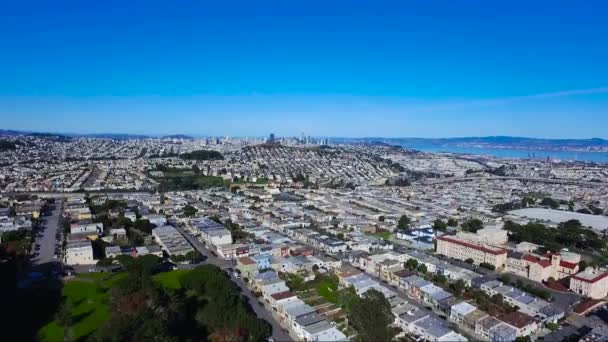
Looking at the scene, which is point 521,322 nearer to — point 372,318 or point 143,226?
point 372,318

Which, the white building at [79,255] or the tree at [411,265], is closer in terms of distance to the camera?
the tree at [411,265]

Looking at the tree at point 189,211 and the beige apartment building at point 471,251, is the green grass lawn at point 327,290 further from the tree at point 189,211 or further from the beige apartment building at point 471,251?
the tree at point 189,211

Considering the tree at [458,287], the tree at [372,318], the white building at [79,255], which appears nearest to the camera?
the tree at [372,318]

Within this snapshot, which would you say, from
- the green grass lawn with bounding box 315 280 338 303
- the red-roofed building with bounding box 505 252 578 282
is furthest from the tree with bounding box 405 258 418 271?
the red-roofed building with bounding box 505 252 578 282

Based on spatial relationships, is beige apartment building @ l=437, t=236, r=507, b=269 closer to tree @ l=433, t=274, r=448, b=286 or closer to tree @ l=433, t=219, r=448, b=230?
tree @ l=433, t=274, r=448, b=286

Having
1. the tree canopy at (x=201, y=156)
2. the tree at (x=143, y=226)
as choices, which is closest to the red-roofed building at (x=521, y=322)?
the tree at (x=143, y=226)

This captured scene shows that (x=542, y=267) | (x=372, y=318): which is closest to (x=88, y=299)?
(x=372, y=318)
